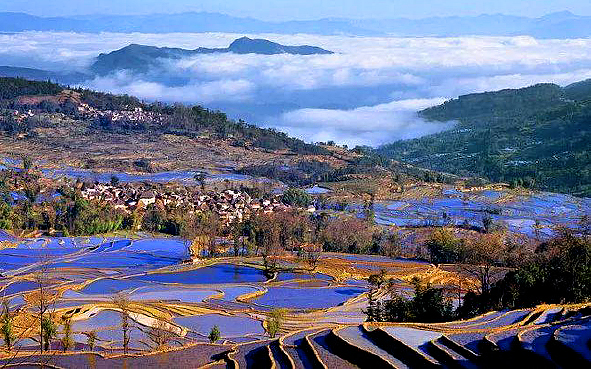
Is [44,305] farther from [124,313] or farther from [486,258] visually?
[486,258]

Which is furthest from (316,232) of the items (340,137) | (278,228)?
(340,137)

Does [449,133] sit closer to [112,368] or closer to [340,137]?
[340,137]

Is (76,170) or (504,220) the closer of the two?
(504,220)

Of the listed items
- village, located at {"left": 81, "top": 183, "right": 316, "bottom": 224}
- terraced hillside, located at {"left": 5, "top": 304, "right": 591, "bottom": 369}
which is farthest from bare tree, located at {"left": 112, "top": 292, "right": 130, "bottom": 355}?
village, located at {"left": 81, "top": 183, "right": 316, "bottom": 224}

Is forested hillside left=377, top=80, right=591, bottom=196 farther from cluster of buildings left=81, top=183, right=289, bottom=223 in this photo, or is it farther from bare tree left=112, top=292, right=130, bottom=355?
bare tree left=112, top=292, right=130, bottom=355

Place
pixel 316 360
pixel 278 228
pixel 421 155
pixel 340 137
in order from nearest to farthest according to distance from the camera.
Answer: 1. pixel 316 360
2. pixel 278 228
3. pixel 421 155
4. pixel 340 137

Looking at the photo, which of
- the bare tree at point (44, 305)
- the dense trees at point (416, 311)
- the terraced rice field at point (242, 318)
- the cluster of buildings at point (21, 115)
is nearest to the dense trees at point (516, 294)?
the dense trees at point (416, 311)
